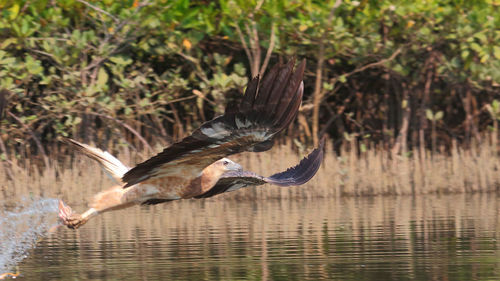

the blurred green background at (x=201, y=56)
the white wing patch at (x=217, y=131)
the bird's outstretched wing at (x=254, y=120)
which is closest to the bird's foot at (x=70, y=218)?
the bird's outstretched wing at (x=254, y=120)

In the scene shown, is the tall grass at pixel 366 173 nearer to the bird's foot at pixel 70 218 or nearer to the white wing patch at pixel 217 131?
the bird's foot at pixel 70 218

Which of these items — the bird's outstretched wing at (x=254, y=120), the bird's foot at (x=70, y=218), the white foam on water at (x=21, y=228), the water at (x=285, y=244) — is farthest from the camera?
the white foam on water at (x=21, y=228)

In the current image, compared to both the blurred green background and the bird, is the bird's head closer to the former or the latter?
the bird

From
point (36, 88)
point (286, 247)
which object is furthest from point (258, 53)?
point (286, 247)

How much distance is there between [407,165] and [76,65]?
517cm

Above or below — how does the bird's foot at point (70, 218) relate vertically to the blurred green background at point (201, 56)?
below

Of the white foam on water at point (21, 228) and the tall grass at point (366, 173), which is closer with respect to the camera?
the white foam on water at point (21, 228)

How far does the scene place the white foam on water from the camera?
914 cm

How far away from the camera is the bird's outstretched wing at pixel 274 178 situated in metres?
7.81

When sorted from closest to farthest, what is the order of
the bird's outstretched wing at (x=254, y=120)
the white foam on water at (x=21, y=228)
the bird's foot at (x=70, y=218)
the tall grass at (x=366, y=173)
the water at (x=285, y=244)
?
the bird's outstretched wing at (x=254, y=120) → the bird's foot at (x=70, y=218) → the water at (x=285, y=244) → the white foam on water at (x=21, y=228) → the tall grass at (x=366, y=173)

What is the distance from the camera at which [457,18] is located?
15758 millimetres

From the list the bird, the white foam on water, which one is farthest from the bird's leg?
the white foam on water

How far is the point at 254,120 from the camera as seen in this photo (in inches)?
254

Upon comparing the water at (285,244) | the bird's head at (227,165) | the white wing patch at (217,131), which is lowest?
the water at (285,244)
